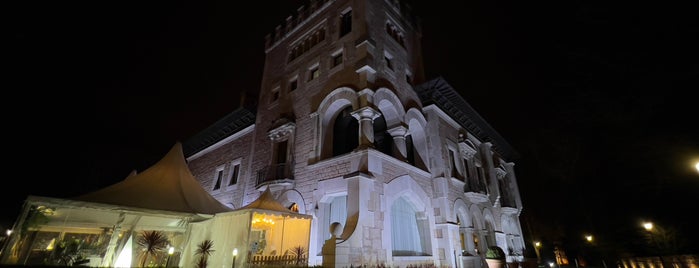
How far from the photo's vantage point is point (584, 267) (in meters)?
23.1

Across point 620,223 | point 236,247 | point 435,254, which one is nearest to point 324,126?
point 236,247

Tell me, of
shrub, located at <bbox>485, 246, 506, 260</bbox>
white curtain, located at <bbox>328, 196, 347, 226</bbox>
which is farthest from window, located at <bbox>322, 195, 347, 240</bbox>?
shrub, located at <bbox>485, 246, 506, 260</bbox>

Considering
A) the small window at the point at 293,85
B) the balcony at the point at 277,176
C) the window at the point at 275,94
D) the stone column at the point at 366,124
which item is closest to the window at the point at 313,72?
the small window at the point at 293,85

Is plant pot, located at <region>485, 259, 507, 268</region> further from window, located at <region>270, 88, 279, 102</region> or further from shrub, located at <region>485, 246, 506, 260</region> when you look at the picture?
window, located at <region>270, 88, 279, 102</region>

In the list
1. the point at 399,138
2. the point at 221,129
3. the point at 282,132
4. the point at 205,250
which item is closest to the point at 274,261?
the point at 205,250

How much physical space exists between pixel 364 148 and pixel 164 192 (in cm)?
753

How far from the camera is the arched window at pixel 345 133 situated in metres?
13.0

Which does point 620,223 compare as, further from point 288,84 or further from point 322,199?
point 288,84

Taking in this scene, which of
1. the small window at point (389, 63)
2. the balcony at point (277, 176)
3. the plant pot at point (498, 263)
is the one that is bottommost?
the plant pot at point (498, 263)

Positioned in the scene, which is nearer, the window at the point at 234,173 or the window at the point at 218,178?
the window at the point at 234,173

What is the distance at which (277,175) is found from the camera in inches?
493

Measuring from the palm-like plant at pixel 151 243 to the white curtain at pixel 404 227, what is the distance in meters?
8.41

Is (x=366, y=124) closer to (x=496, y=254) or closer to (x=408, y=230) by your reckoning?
(x=408, y=230)

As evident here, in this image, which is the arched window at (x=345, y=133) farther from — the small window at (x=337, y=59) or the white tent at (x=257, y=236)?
the white tent at (x=257, y=236)
